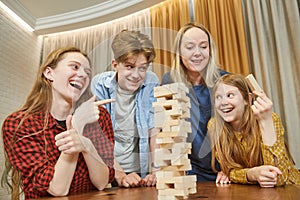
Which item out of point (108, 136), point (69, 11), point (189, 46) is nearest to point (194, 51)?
point (189, 46)

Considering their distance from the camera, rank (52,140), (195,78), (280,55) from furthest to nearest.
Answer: (280,55), (52,140), (195,78)

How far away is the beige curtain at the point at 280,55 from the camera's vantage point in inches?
72.1

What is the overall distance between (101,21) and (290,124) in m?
2.14

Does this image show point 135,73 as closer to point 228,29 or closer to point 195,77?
point 195,77

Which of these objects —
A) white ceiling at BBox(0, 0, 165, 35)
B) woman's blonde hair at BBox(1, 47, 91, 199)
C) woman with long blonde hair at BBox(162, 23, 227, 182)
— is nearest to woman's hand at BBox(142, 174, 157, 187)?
woman with long blonde hair at BBox(162, 23, 227, 182)

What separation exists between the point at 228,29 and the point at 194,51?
1792mm

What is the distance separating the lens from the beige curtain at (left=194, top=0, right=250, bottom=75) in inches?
80.7

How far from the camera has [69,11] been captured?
9.59 ft

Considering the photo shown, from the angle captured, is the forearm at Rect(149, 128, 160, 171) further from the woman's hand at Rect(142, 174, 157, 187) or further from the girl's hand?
the girl's hand

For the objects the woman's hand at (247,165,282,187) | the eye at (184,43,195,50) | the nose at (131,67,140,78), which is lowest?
the woman's hand at (247,165,282,187)

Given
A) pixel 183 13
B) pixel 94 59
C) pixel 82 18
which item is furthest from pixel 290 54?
pixel 82 18

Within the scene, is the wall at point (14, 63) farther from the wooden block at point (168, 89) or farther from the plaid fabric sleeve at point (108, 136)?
the wooden block at point (168, 89)

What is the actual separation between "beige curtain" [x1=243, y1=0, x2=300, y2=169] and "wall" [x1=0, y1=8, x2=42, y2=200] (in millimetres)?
2466

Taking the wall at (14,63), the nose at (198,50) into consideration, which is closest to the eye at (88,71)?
the nose at (198,50)
